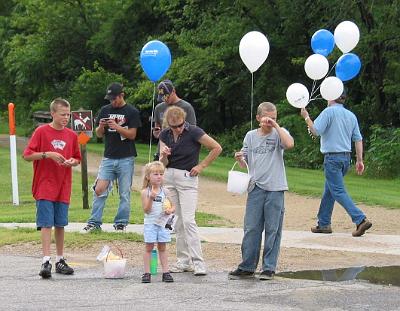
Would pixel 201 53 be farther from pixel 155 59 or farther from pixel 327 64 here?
pixel 155 59

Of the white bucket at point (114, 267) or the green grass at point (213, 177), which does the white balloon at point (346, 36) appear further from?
the white bucket at point (114, 267)

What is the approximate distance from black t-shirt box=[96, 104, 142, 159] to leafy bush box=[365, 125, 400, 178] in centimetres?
1262

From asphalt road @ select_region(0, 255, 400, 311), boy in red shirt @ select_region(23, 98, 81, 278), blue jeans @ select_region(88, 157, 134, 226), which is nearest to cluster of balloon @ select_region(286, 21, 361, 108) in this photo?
blue jeans @ select_region(88, 157, 134, 226)

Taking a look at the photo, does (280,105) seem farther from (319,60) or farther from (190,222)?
(190,222)

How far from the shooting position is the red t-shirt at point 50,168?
9.08m

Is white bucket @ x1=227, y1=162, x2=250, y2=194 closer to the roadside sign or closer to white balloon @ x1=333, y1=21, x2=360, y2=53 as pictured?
white balloon @ x1=333, y1=21, x2=360, y2=53

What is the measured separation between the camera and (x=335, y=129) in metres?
11.6

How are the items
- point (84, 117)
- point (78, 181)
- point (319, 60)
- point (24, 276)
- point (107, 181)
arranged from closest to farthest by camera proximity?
point (24, 276) < point (107, 181) < point (319, 60) < point (84, 117) < point (78, 181)

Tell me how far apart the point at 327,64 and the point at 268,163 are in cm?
467

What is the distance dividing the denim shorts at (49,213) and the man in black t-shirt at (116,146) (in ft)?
7.79

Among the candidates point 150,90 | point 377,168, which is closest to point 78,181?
point 377,168

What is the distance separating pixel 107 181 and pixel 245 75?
20.9 metres

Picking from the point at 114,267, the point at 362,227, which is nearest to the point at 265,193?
the point at 114,267

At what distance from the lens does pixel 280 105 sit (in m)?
29.7
